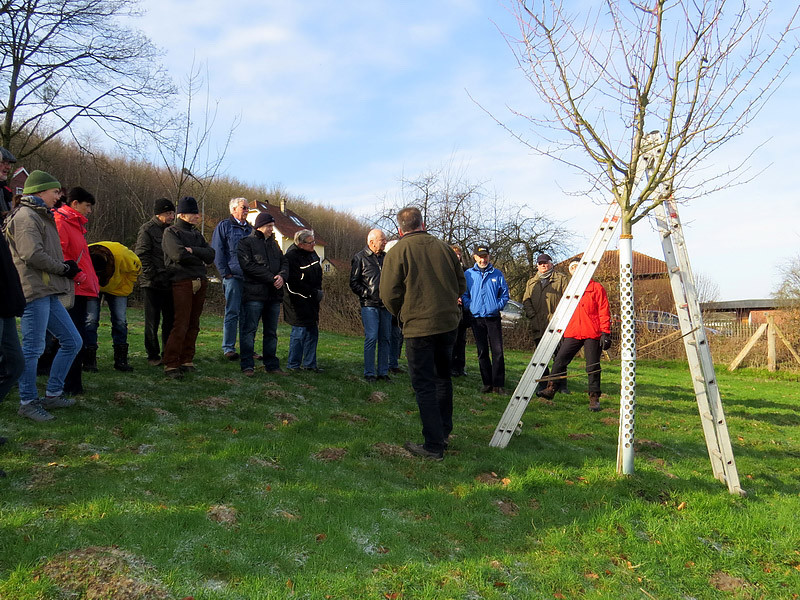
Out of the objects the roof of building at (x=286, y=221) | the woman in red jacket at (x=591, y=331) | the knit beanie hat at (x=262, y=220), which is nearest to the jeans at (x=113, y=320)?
the knit beanie hat at (x=262, y=220)

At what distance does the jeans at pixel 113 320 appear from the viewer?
21.5 feet

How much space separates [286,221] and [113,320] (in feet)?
154

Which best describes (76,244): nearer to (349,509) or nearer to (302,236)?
(302,236)

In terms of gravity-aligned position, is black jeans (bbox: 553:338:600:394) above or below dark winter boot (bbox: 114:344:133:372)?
above

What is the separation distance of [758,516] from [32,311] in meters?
6.22

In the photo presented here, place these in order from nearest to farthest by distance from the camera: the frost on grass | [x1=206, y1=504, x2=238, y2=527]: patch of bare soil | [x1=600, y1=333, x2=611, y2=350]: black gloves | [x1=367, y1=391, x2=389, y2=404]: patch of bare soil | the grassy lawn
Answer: the frost on grass < the grassy lawn < [x1=206, y1=504, x2=238, y2=527]: patch of bare soil < [x1=367, y1=391, x2=389, y2=404]: patch of bare soil < [x1=600, y1=333, x2=611, y2=350]: black gloves

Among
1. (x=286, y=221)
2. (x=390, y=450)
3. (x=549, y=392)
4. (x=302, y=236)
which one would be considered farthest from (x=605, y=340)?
(x=286, y=221)

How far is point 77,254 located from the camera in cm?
596

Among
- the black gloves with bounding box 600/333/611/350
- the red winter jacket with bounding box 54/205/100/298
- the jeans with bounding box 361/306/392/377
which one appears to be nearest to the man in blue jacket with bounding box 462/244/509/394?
the jeans with bounding box 361/306/392/377

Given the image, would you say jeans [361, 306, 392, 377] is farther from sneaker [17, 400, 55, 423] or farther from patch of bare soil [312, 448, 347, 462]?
sneaker [17, 400, 55, 423]

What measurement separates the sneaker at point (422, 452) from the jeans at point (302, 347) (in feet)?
11.2

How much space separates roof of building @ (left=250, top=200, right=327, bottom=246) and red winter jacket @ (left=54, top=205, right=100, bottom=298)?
43163 millimetres

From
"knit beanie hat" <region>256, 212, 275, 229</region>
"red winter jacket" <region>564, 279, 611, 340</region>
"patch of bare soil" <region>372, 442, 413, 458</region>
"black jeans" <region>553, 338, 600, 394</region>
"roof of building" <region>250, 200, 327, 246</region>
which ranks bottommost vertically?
"patch of bare soil" <region>372, 442, 413, 458</region>

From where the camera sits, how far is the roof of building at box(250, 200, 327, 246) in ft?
165
